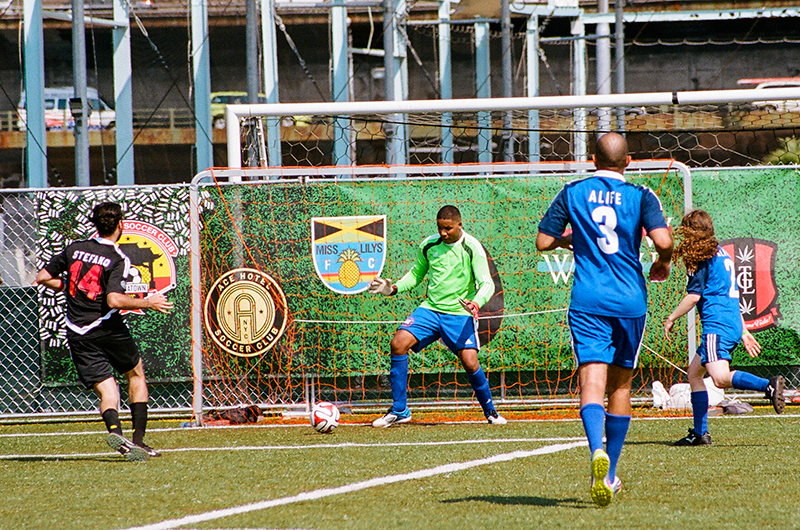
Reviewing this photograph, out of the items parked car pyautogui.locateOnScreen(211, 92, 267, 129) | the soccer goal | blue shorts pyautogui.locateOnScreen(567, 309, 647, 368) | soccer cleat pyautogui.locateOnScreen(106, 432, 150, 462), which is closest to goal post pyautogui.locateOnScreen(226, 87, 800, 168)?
the soccer goal

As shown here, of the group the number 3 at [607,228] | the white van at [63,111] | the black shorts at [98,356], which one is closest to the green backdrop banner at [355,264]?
the black shorts at [98,356]

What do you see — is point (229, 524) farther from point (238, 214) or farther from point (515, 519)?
point (238, 214)

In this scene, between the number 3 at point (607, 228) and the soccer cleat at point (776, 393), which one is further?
the soccer cleat at point (776, 393)

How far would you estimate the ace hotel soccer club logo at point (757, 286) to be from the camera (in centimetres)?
969

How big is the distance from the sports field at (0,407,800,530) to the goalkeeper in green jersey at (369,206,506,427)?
1.03 ft

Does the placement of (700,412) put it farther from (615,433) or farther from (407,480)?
(407,480)

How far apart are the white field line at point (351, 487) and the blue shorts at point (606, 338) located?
1.43 meters

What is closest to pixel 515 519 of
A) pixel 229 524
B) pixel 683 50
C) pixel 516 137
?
pixel 229 524

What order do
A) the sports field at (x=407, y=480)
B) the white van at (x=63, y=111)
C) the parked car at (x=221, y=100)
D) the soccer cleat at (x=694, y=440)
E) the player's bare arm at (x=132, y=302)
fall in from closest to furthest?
the sports field at (x=407, y=480)
the player's bare arm at (x=132, y=302)
the soccer cleat at (x=694, y=440)
the white van at (x=63, y=111)
the parked car at (x=221, y=100)

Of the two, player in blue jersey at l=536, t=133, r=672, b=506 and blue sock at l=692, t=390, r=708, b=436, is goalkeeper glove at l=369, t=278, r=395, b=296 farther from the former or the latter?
player in blue jersey at l=536, t=133, r=672, b=506

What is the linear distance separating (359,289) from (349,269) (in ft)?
0.73

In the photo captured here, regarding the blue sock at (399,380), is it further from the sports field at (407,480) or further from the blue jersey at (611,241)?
the blue jersey at (611,241)

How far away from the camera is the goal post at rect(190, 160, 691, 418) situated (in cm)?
960

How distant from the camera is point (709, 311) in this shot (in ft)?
23.3
